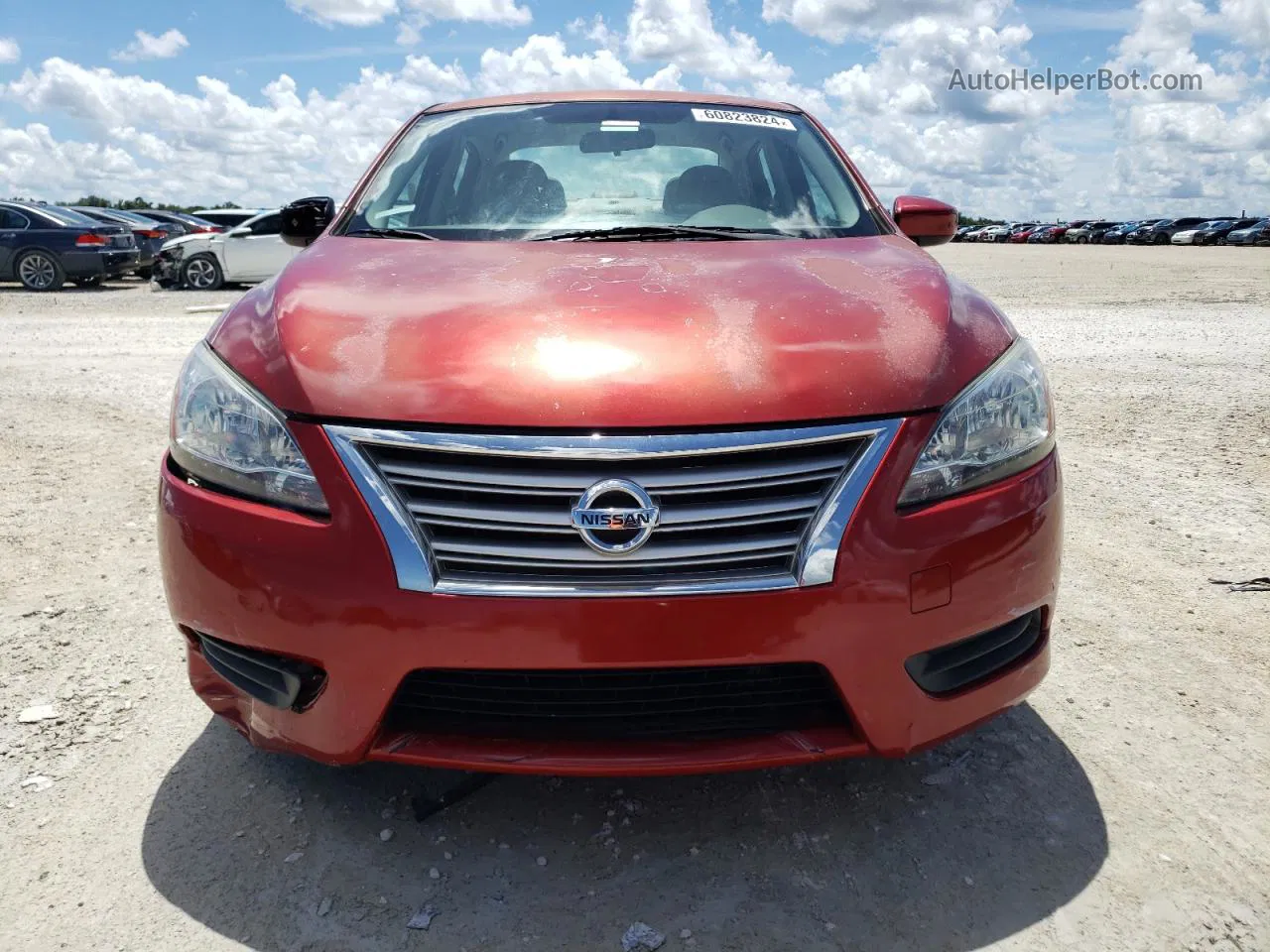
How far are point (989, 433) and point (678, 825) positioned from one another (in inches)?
40.0

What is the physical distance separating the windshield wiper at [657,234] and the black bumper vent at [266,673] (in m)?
1.31

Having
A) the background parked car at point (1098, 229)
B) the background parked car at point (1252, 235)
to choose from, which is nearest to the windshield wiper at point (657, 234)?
the background parked car at point (1252, 235)

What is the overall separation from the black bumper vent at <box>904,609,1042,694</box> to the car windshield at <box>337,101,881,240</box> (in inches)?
50.9

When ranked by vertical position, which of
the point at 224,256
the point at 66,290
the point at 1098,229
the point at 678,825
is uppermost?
the point at 678,825

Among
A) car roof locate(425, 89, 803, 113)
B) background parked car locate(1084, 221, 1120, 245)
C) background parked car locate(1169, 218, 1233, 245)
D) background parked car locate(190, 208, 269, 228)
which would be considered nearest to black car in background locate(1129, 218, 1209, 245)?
background parked car locate(1169, 218, 1233, 245)

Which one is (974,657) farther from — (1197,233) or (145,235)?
(1197,233)

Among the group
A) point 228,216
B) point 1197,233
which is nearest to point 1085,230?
point 1197,233

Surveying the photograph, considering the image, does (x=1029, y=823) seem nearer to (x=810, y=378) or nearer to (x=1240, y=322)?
(x=810, y=378)

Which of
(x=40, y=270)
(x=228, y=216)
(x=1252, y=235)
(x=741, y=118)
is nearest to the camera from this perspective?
(x=741, y=118)

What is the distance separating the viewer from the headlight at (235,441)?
6.27ft

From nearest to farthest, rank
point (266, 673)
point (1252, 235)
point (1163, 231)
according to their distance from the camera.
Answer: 1. point (266, 673)
2. point (1252, 235)
3. point (1163, 231)

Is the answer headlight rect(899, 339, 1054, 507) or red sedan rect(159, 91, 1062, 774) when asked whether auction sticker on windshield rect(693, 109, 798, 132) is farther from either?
headlight rect(899, 339, 1054, 507)

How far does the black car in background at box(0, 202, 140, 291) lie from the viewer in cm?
→ 1658

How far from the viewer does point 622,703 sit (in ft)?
6.29
